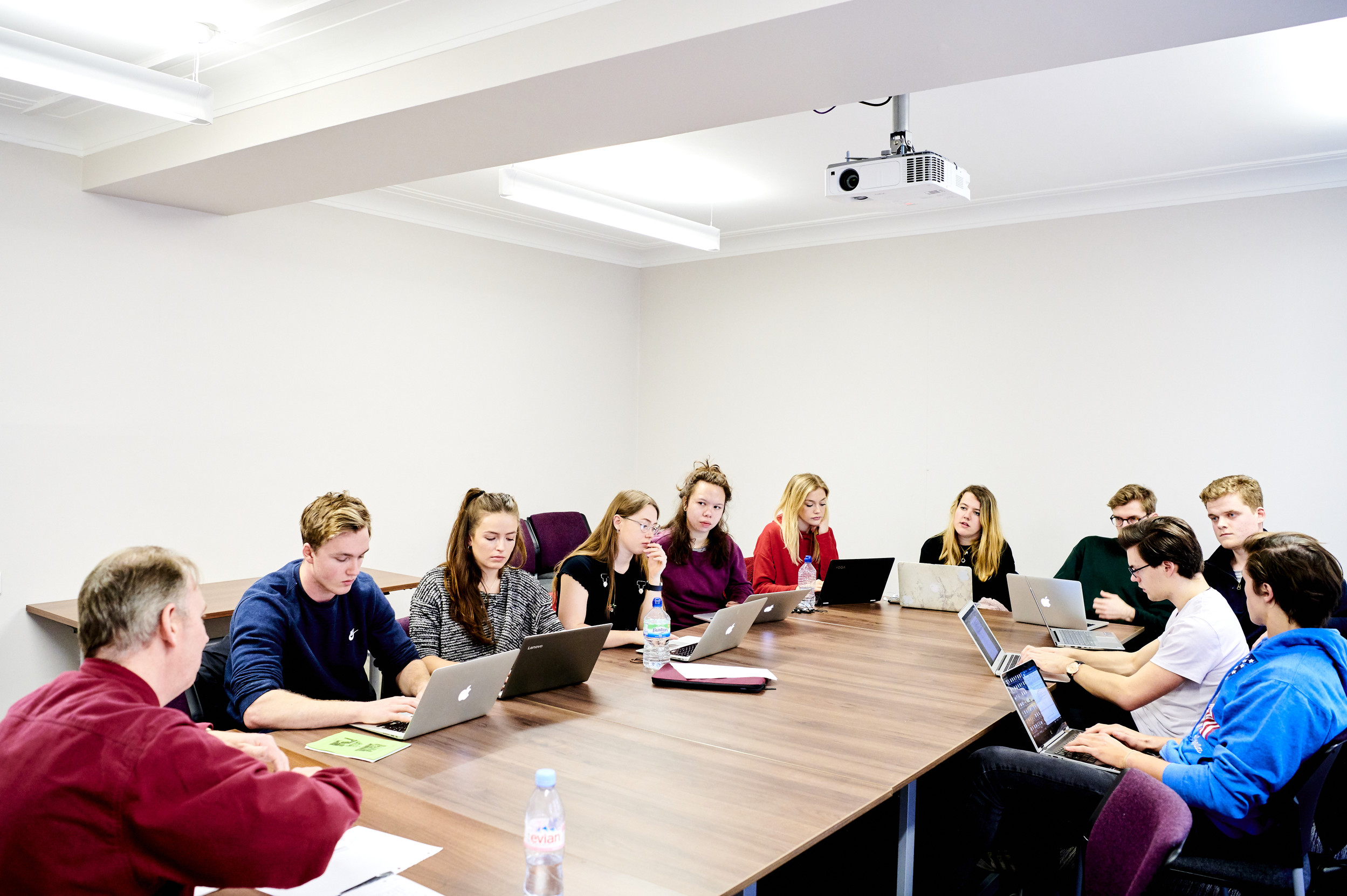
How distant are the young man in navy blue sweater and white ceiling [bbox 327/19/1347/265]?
2690 millimetres

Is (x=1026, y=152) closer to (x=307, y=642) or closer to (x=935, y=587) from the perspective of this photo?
(x=935, y=587)

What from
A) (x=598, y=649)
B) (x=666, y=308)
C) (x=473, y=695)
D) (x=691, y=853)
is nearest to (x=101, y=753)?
(x=691, y=853)

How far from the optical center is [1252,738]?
2074 mm

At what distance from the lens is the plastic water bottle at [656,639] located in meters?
3.07

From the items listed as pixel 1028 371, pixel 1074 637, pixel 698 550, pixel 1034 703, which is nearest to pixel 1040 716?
pixel 1034 703

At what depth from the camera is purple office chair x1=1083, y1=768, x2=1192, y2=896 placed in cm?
166

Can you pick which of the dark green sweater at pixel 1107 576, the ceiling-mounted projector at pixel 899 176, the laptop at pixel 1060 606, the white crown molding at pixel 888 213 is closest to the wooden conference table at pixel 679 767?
the laptop at pixel 1060 606

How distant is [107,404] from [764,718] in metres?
3.45

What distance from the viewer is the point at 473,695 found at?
2.43 m

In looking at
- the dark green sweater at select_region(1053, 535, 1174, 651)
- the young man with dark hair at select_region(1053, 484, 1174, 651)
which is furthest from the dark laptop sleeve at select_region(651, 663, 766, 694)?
the dark green sweater at select_region(1053, 535, 1174, 651)

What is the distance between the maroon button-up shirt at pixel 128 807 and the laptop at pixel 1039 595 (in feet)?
11.1

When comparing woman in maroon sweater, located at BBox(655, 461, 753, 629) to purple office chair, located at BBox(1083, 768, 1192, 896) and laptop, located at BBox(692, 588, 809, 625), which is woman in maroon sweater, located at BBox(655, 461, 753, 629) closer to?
laptop, located at BBox(692, 588, 809, 625)

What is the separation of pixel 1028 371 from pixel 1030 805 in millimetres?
3704

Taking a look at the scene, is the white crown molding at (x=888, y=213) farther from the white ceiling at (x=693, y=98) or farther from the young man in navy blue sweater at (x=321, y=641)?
the young man in navy blue sweater at (x=321, y=641)
